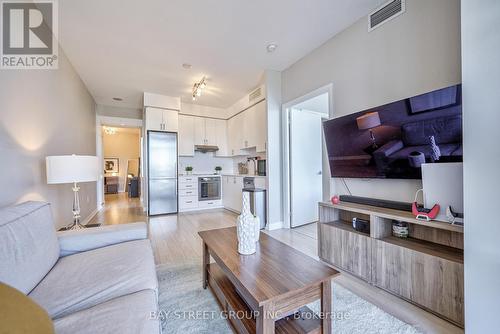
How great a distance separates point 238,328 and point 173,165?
4057 mm

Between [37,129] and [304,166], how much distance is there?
11.2 feet

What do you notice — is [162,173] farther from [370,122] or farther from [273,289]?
[273,289]

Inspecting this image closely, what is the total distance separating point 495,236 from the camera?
3.54 feet

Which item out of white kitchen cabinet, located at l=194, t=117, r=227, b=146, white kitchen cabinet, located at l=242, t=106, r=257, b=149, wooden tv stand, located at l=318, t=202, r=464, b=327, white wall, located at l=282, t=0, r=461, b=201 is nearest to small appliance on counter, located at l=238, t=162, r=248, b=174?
white kitchen cabinet, located at l=242, t=106, r=257, b=149

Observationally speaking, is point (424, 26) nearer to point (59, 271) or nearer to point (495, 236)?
point (495, 236)

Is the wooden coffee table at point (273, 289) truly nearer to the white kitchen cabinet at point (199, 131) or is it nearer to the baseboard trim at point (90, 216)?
the baseboard trim at point (90, 216)

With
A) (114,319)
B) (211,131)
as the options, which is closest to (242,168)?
(211,131)

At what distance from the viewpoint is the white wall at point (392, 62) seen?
1624 mm

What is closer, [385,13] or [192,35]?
[385,13]

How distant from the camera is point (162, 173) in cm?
468

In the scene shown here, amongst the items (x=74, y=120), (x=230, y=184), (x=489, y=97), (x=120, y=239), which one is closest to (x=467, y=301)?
(x=489, y=97)

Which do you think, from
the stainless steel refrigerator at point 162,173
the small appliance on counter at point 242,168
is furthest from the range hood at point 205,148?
the small appliance on counter at point 242,168

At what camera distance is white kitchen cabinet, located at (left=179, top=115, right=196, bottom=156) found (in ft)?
16.5

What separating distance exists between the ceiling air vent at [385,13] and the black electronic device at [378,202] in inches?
68.3
